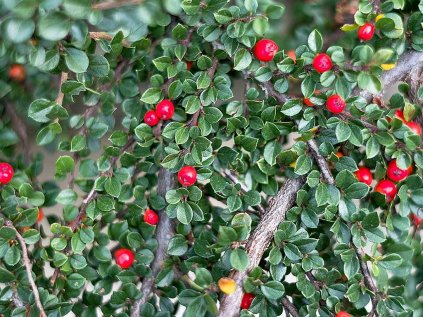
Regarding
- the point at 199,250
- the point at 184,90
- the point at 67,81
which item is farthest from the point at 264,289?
the point at 67,81

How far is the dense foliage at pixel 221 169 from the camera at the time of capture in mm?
1022

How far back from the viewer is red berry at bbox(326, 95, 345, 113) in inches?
40.5

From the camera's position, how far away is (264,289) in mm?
1012

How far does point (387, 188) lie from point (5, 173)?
27.2 inches

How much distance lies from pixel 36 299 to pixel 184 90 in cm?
43

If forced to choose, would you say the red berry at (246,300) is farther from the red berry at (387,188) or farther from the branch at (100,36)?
the branch at (100,36)

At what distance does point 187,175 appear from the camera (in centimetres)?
102

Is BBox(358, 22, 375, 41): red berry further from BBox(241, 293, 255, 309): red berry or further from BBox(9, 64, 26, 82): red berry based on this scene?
BBox(9, 64, 26, 82): red berry

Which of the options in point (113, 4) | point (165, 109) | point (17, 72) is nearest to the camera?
point (113, 4)

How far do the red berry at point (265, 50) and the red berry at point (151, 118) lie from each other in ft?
0.69

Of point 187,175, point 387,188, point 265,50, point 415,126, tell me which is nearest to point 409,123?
point 415,126

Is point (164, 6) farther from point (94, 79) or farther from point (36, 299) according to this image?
point (36, 299)

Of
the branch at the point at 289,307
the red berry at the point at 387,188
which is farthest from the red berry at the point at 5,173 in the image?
the red berry at the point at 387,188

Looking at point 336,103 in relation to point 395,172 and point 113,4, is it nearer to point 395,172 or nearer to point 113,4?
point 395,172
